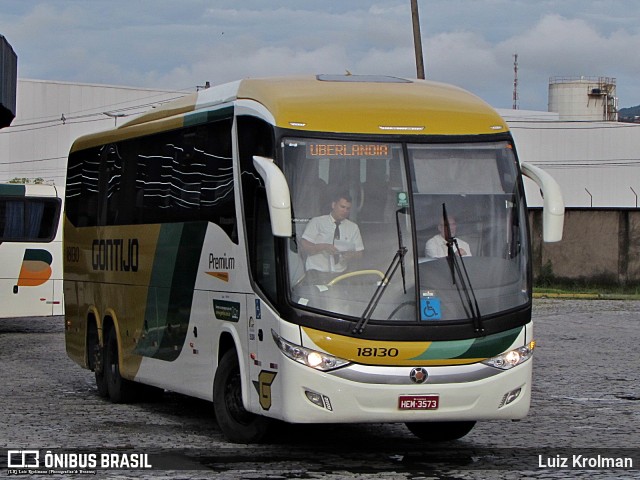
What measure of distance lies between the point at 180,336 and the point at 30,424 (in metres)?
1.67

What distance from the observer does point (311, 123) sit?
10.2 metres

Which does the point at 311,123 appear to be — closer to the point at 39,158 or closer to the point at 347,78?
the point at 347,78

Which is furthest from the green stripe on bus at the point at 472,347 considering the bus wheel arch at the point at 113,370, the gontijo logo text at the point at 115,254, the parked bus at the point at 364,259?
the bus wheel arch at the point at 113,370

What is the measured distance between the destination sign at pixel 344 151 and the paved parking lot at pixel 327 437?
2450mm

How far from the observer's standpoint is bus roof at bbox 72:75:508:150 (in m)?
10.2

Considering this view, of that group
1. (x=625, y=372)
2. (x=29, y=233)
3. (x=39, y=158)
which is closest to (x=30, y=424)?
(x=625, y=372)

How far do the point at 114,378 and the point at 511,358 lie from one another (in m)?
6.08

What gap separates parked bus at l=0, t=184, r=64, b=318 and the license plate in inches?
716

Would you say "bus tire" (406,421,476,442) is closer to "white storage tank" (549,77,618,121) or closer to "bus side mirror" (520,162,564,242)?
"bus side mirror" (520,162,564,242)

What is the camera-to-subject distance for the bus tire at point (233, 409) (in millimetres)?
10844

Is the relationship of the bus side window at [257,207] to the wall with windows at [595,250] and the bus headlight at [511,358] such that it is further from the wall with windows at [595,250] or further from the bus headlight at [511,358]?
the wall with windows at [595,250]

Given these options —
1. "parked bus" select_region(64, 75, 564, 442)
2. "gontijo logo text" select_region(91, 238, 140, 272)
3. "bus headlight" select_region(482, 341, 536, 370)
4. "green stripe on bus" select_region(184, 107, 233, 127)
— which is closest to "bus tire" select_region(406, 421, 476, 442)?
"parked bus" select_region(64, 75, 564, 442)

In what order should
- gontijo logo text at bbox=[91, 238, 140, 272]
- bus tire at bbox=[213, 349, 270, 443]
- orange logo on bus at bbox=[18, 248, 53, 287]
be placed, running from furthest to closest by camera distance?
orange logo on bus at bbox=[18, 248, 53, 287], gontijo logo text at bbox=[91, 238, 140, 272], bus tire at bbox=[213, 349, 270, 443]

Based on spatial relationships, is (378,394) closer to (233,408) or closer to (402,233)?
(402,233)
